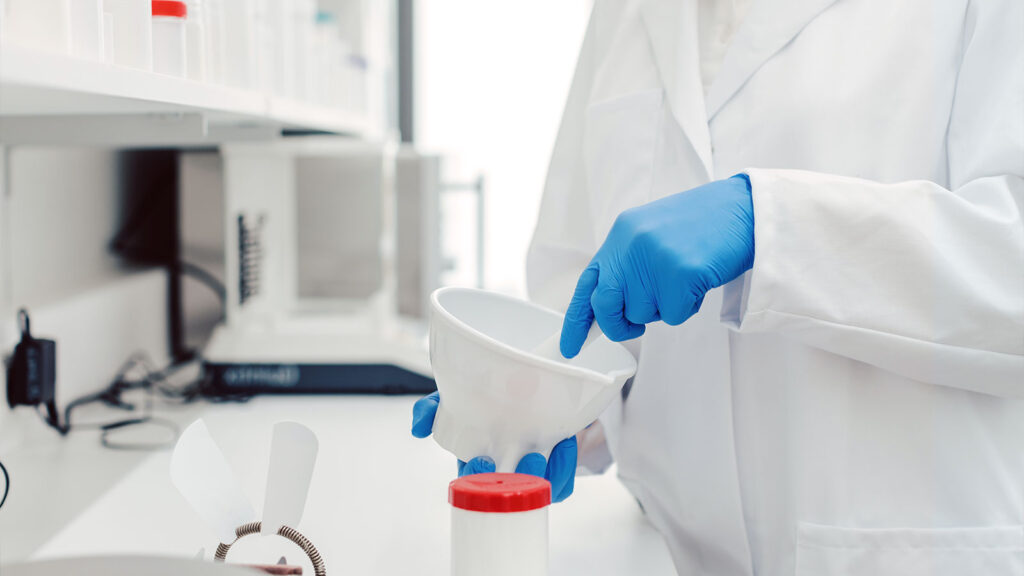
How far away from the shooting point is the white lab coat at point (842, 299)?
2.31 feet

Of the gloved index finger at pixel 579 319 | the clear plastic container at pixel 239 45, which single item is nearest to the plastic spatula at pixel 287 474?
the gloved index finger at pixel 579 319

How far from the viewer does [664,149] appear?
0.93 meters

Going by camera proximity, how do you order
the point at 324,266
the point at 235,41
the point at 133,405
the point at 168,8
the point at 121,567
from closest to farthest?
the point at 121,567 → the point at 168,8 → the point at 235,41 → the point at 133,405 → the point at 324,266

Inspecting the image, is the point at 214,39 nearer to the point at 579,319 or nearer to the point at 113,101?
the point at 113,101

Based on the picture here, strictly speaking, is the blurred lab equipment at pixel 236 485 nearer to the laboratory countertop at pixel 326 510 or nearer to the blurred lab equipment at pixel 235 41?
the laboratory countertop at pixel 326 510

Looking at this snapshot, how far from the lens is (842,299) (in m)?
0.71

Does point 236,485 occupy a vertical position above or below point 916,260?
below

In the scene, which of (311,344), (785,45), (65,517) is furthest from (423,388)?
(785,45)

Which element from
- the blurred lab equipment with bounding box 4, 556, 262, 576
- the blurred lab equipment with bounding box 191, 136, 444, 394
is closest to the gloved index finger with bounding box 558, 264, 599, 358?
the blurred lab equipment with bounding box 4, 556, 262, 576

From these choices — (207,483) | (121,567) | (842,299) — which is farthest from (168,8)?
(842,299)

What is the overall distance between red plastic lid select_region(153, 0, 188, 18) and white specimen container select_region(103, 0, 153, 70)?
0.07 m

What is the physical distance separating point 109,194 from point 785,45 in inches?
51.5

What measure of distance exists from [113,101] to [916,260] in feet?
2.31

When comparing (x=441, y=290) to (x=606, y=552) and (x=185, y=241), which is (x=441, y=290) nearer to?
(x=606, y=552)
